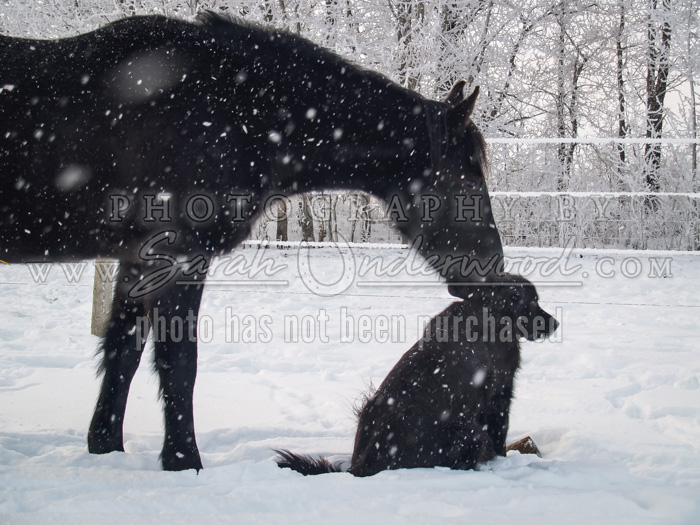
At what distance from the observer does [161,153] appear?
190cm

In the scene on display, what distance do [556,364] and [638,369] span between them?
51 centimetres

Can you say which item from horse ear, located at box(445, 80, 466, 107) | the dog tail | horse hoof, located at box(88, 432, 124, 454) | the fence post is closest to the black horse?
horse hoof, located at box(88, 432, 124, 454)

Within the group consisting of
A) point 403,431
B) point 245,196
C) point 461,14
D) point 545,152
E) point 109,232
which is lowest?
point 403,431

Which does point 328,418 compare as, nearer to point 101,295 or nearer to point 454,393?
point 454,393

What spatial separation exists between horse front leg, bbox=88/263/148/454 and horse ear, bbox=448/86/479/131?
1562 millimetres

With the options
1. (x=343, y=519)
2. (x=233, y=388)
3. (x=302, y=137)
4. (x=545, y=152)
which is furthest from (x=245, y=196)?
(x=545, y=152)

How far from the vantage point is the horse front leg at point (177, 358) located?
1.89m

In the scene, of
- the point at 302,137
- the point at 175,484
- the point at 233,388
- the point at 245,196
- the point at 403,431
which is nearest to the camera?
the point at 175,484

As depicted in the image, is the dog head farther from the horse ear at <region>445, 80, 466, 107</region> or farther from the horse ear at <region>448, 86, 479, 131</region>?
the horse ear at <region>445, 80, 466, 107</region>

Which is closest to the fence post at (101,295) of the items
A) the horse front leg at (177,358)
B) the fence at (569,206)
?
the horse front leg at (177,358)

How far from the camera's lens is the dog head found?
212 centimetres

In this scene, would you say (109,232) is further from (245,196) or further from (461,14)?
(461,14)

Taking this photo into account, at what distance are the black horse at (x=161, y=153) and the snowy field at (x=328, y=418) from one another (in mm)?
384

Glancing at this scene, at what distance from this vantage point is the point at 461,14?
9.38 meters
